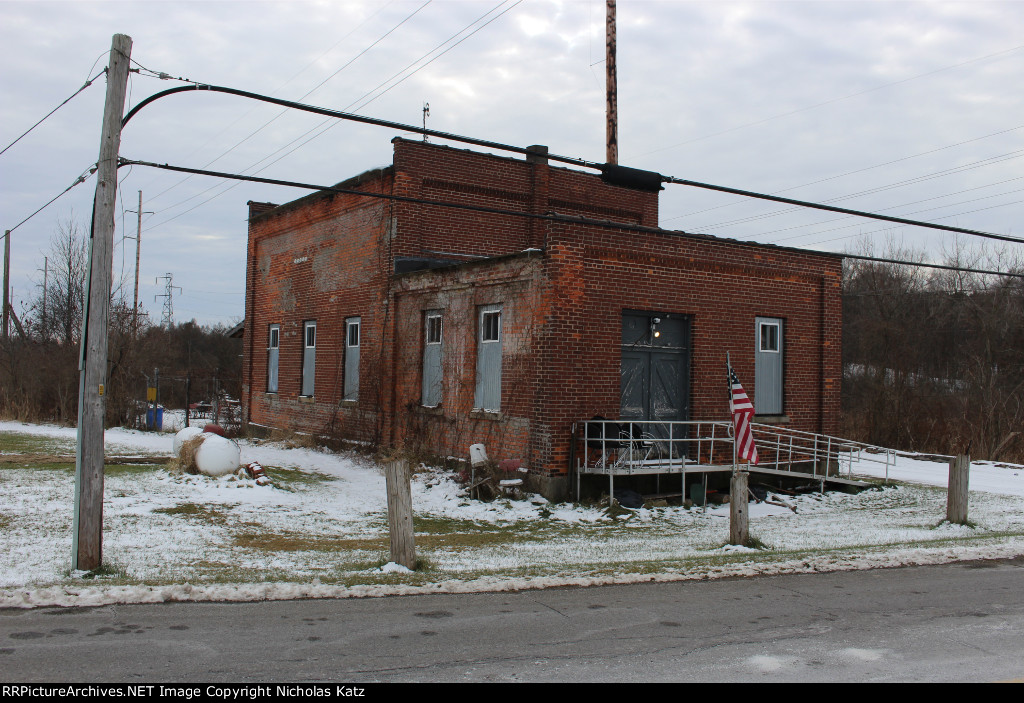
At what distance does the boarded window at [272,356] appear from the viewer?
26.0m

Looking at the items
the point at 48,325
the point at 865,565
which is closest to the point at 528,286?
the point at 865,565

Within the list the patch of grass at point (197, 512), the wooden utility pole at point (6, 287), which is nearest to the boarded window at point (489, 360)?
the patch of grass at point (197, 512)

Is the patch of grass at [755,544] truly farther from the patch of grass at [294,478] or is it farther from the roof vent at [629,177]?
the patch of grass at [294,478]

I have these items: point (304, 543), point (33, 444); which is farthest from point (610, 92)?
point (33, 444)

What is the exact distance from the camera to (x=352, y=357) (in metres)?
21.9

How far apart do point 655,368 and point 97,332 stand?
10.4 m

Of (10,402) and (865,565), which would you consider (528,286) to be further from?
(10,402)

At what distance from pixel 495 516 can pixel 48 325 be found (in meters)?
37.0

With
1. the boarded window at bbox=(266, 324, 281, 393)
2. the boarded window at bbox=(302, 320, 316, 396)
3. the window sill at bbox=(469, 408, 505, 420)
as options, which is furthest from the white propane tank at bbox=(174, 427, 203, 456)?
the boarded window at bbox=(266, 324, 281, 393)

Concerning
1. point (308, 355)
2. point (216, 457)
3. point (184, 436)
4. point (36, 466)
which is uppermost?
point (308, 355)

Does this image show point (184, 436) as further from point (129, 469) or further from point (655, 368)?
point (655, 368)

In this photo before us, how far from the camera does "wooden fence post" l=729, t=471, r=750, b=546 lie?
11.1m

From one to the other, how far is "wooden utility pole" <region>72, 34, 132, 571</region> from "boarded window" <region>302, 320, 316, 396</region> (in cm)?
1474

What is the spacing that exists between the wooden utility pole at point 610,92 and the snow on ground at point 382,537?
8205 mm
